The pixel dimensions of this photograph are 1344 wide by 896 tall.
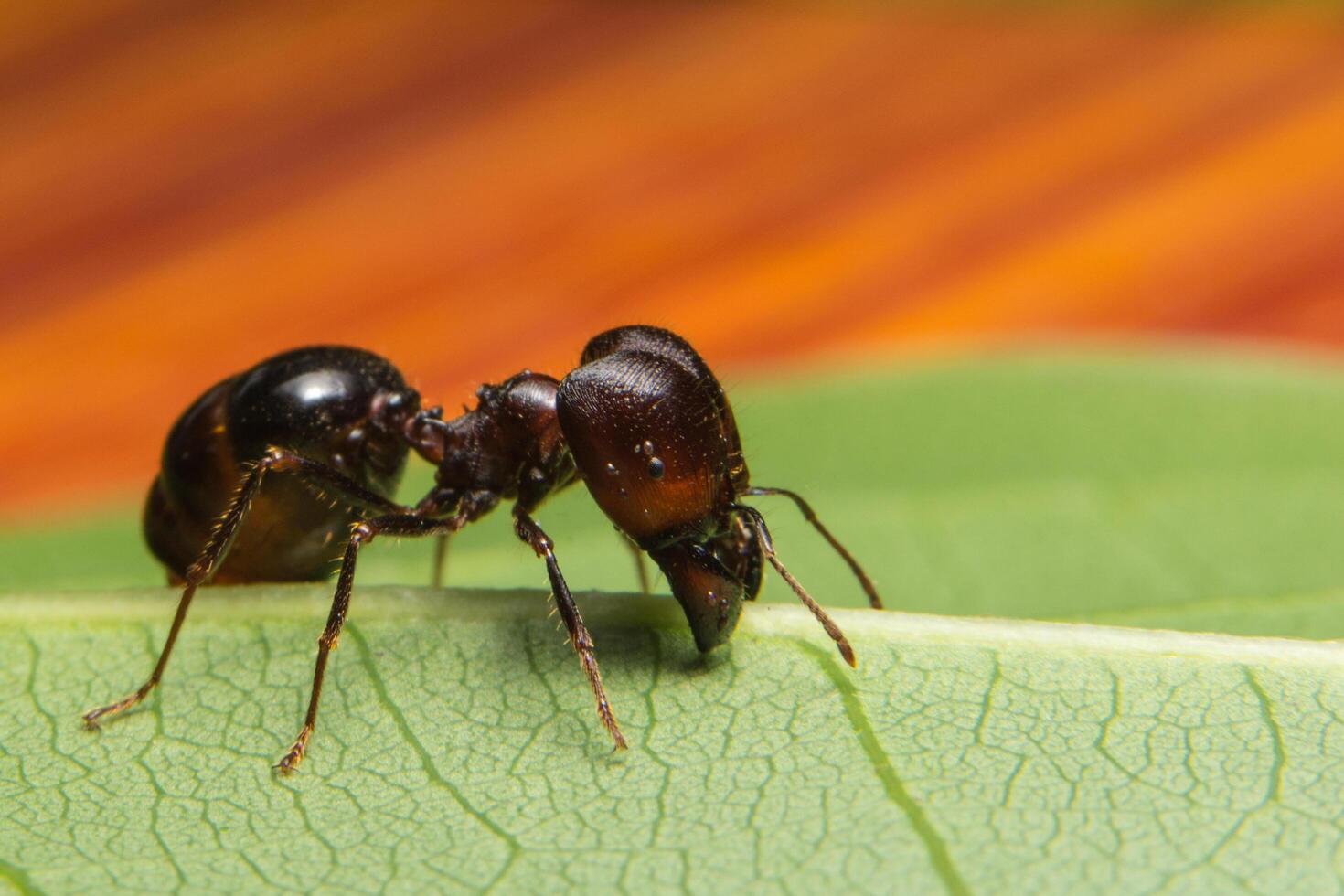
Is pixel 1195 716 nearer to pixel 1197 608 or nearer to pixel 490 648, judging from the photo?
pixel 1197 608

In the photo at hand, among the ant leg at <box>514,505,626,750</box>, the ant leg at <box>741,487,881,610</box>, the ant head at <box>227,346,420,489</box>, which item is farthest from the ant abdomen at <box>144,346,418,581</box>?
the ant leg at <box>741,487,881,610</box>

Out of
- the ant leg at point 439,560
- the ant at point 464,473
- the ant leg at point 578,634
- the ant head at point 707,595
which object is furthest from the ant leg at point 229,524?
the ant head at point 707,595

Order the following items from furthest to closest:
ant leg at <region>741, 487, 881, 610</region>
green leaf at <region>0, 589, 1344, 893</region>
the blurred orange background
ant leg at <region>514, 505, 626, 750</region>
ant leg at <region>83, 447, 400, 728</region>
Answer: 1. the blurred orange background
2. ant leg at <region>741, 487, 881, 610</region>
3. ant leg at <region>83, 447, 400, 728</region>
4. ant leg at <region>514, 505, 626, 750</region>
5. green leaf at <region>0, 589, 1344, 893</region>

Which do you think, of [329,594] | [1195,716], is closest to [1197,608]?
[1195,716]

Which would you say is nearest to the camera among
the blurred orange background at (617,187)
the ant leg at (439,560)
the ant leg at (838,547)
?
the ant leg at (838,547)

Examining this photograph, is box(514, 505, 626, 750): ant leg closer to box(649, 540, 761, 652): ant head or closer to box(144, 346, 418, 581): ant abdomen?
box(649, 540, 761, 652): ant head

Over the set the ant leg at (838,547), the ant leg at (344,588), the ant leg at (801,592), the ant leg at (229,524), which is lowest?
the ant leg at (838,547)

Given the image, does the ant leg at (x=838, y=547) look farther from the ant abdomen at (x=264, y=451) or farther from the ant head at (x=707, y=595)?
the ant abdomen at (x=264, y=451)
